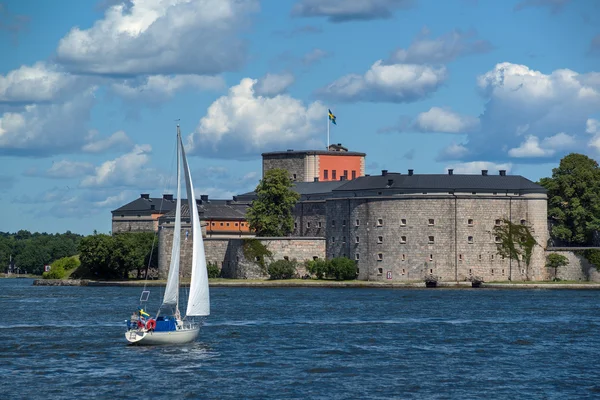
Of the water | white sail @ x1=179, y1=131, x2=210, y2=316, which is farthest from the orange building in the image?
white sail @ x1=179, y1=131, x2=210, y2=316

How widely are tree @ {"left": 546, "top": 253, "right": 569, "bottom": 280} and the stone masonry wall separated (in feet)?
1.87

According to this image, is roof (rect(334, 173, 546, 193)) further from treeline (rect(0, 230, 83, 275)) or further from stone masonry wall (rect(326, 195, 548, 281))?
treeline (rect(0, 230, 83, 275))

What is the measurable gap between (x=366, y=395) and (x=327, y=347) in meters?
12.3

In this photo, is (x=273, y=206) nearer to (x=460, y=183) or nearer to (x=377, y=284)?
(x=377, y=284)

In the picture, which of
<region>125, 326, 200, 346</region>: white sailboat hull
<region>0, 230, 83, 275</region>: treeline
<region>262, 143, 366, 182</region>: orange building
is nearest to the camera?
<region>125, 326, 200, 346</region>: white sailboat hull

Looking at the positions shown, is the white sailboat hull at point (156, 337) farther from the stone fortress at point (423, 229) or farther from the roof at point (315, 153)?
the roof at point (315, 153)

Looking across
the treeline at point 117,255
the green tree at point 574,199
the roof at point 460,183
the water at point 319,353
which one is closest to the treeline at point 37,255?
the treeline at point 117,255

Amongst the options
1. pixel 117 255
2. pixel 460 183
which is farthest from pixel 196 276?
pixel 117 255

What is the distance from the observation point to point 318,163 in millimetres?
127000

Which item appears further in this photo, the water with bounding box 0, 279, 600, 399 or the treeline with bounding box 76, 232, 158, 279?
the treeline with bounding box 76, 232, 158, 279

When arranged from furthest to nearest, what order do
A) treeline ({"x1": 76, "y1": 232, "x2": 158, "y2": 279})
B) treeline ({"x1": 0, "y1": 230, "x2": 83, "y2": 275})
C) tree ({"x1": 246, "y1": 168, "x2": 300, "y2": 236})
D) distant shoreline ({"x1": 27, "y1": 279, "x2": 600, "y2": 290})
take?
treeline ({"x1": 0, "y1": 230, "x2": 83, "y2": 275}) < treeline ({"x1": 76, "y1": 232, "x2": 158, "y2": 279}) < tree ({"x1": 246, "y1": 168, "x2": 300, "y2": 236}) < distant shoreline ({"x1": 27, "y1": 279, "x2": 600, "y2": 290})

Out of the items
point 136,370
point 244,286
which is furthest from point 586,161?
point 136,370

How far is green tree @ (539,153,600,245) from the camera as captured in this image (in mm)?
104500

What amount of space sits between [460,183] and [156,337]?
54.9 meters
